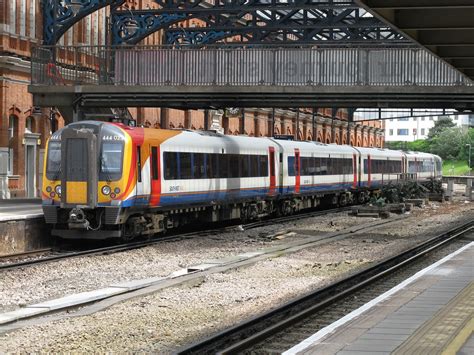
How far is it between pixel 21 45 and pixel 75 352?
32.4 m

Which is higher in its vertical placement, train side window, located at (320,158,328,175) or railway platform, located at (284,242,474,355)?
train side window, located at (320,158,328,175)

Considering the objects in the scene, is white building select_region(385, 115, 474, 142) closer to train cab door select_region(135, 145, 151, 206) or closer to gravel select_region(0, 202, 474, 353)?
gravel select_region(0, 202, 474, 353)

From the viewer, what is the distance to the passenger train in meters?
22.5

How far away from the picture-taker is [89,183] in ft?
Answer: 73.7

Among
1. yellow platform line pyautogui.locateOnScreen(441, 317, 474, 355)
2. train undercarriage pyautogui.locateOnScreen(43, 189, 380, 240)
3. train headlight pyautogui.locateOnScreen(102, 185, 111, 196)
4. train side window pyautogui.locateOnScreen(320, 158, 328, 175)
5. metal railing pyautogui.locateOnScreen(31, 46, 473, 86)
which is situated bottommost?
yellow platform line pyautogui.locateOnScreen(441, 317, 474, 355)

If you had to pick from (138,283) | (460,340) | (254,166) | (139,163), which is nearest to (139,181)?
(139,163)

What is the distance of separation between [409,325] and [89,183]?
1313 cm

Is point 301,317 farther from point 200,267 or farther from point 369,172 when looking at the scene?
point 369,172

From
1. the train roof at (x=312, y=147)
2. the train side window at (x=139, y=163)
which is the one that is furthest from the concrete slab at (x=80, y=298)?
the train roof at (x=312, y=147)

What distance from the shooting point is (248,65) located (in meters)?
33.4

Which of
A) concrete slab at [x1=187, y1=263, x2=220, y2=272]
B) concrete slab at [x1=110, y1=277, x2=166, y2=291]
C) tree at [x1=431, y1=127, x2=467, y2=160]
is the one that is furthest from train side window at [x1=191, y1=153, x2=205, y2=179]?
tree at [x1=431, y1=127, x2=467, y2=160]

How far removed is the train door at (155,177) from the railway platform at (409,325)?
10.1 metres

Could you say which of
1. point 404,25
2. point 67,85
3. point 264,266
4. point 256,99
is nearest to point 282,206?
point 256,99

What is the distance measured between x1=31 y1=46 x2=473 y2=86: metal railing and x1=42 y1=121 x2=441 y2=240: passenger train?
8.86 feet
